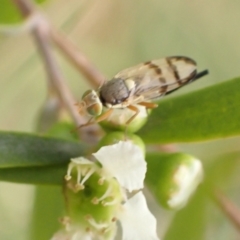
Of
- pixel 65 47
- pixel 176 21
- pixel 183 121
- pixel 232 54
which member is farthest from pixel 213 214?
pixel 176 21

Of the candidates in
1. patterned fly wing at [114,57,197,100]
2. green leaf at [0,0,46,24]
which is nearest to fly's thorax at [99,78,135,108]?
patterned fly wing at [114,57,197,100]

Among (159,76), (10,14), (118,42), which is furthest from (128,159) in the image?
(118,42)

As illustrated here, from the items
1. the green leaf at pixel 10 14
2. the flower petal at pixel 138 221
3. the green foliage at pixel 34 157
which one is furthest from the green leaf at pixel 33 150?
the green leaf at pixel 10 14

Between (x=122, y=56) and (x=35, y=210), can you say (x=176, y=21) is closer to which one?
(x=122, y=56)

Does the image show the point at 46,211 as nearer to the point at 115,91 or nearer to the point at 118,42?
the point at 115,91

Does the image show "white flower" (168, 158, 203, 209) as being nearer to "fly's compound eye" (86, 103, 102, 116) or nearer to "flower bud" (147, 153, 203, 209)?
"flower bud" (147, 153, 203, 209)

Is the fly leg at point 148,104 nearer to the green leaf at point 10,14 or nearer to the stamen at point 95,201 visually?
the stamen at point 95,201
